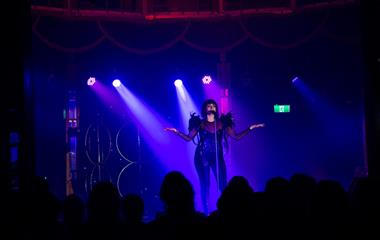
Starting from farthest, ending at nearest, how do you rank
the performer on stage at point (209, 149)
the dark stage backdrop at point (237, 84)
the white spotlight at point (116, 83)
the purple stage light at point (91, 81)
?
the white spotlight at point (116, 83), the purple stage light at point (91, 81), the dark stage backdrop at point (237, 84), the performer on stage at point (209, 149)

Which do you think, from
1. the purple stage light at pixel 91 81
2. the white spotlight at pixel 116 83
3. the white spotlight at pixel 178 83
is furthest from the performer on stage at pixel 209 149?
the purple stage light at pixel 91 81

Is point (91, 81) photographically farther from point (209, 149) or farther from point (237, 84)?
point (209, 149)

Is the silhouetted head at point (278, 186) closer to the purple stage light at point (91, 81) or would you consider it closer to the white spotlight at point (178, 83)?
the purple stage light at point (91, 81)

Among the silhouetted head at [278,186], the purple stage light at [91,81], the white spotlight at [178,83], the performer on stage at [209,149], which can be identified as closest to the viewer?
the silhouetted head at [278,186]

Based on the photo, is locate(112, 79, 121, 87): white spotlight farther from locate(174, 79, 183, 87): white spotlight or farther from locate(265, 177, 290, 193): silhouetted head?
locate(265, 177, 290, 193): silhouetted head

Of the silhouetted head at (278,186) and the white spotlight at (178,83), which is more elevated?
the white spotlight at (178,83)

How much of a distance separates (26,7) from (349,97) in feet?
30.3

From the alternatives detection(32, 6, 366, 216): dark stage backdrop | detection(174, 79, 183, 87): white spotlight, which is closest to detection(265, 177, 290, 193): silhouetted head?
detection(32, 6, 366, 216): dark stage backdrop

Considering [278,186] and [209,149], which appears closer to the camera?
[278,186]

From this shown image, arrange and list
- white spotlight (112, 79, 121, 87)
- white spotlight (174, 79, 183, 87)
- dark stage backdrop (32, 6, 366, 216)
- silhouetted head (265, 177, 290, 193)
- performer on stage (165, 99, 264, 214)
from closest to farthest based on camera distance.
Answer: silhouetted head (265, 177, 290, 193)
performer on stage (165, 99, 264, 214)
dark stage backdrop (32, 6, 366, 216)
white spotlight (112, 79, 121, 87)
white spotlight (174, 79, 183, 87)

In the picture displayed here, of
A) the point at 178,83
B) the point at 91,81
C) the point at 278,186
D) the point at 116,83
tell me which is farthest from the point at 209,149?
the point at 278,186

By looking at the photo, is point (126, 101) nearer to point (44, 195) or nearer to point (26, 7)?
point (26, 7)

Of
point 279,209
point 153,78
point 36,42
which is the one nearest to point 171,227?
point 279,209

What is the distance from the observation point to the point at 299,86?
1157cm
